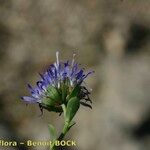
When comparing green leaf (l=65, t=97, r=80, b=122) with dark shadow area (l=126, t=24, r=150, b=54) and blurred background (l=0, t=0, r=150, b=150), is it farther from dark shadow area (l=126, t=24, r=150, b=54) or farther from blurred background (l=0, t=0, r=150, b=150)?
dark shadow area (l=126, t=24, r=150, b=54)

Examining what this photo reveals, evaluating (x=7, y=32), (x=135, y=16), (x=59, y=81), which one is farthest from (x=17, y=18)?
(x=59, y=81)

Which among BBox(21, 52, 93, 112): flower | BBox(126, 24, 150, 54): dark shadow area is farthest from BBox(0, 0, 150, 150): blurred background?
BBox(21, 52, 93, 112): flower

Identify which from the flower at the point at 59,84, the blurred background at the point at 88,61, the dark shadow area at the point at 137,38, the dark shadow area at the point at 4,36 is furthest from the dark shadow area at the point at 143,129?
the flower at the point at 59,84

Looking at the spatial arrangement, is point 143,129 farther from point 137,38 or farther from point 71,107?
point 71,107

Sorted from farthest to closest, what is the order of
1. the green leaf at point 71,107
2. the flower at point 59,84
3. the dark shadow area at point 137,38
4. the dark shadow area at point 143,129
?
the dark shadow area at point 137,38, the dark shadow area at point 143,129, the flower at point 59,84, the green leaf at point 71,107

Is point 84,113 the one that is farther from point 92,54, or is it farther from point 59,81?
point 59,81

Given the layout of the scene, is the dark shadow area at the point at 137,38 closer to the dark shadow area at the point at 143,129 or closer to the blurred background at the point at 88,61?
the blurred background at the point at 88,61

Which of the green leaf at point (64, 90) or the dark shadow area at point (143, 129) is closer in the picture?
the green leaf at point (64, 90)
